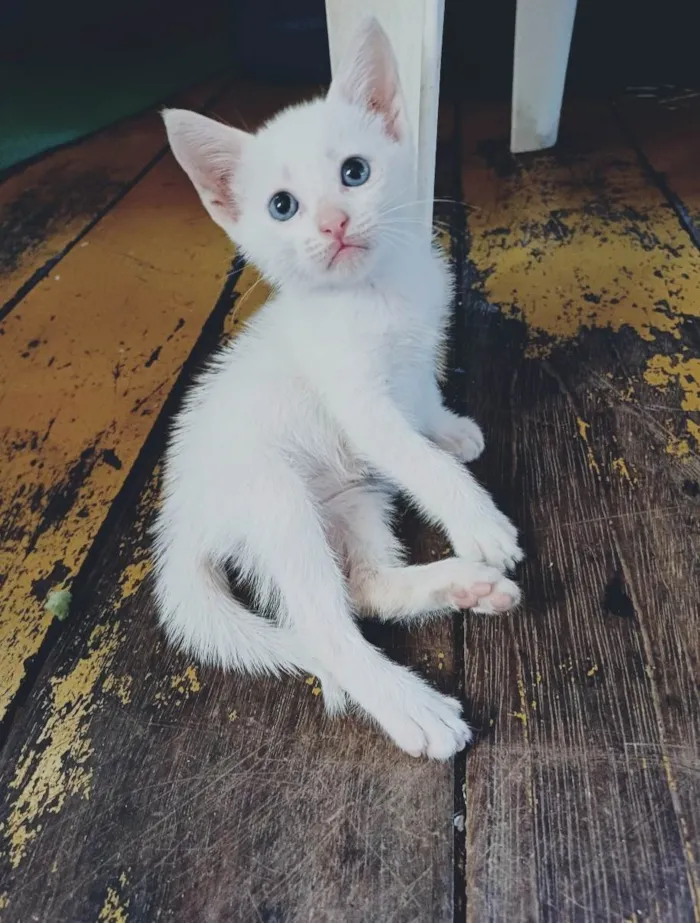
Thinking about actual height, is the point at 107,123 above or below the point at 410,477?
below

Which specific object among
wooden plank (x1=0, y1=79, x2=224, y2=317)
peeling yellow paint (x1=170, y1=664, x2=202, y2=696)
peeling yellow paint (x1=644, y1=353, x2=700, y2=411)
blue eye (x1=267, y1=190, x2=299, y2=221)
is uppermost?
blue eye (x1=267, y1=190, x2=299, y2=221)

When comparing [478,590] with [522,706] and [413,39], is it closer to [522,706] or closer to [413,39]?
[522,706]

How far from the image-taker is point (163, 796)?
2.09ft

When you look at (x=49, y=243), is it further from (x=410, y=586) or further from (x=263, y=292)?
(x=410, y=586)

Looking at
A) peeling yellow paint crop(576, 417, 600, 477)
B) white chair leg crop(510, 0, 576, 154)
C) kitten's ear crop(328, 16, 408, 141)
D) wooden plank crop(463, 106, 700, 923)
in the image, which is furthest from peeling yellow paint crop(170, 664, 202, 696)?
white chair leg crop(510, 0, 576, 154)

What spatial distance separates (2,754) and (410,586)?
41 cm

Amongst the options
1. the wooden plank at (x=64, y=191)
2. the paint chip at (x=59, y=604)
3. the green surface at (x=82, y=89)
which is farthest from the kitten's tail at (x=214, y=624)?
the green surface at (x=82, y=89)

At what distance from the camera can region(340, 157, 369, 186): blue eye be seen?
769mm

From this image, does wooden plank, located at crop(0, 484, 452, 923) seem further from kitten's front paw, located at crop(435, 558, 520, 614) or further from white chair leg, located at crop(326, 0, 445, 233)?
white chair leg, located at crop(326, 0, 445, 233)

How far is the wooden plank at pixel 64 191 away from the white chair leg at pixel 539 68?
2.85 ft

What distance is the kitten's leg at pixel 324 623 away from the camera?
0.64m

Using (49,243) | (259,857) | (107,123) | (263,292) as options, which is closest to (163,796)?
(259,857)

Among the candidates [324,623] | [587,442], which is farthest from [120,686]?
[587,442]

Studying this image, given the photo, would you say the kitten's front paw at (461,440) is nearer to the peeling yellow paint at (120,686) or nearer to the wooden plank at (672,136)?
the peeling yellow paint at (120,686)
